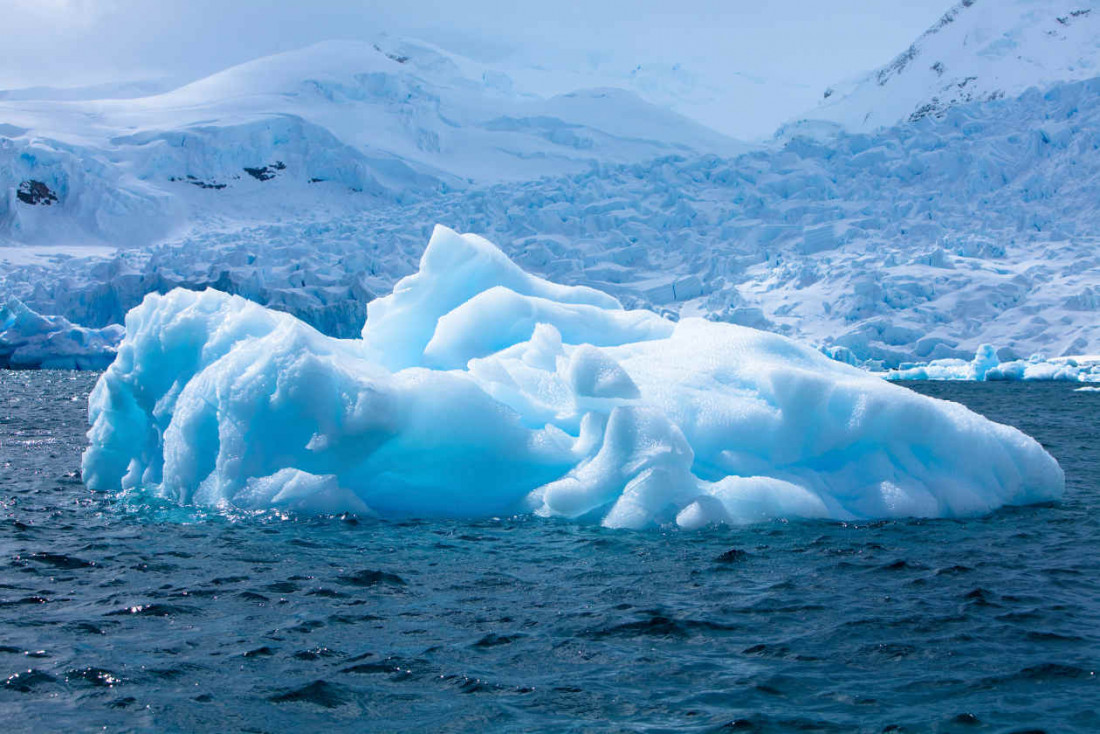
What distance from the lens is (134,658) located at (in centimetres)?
400

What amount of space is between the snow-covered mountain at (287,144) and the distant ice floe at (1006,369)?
73.3 feet

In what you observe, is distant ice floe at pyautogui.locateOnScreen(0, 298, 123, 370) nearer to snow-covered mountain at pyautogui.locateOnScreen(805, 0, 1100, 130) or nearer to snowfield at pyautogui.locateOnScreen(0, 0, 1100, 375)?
snowfield at pyautogui.locateOnScreen(0, 0, 1100, 375)

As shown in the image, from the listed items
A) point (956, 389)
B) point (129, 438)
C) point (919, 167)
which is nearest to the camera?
point (129, 438)

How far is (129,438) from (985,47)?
54073mm

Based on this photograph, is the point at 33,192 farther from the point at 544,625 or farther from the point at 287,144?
the point at 544,625

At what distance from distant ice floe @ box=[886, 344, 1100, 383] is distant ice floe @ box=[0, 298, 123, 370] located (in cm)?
2016

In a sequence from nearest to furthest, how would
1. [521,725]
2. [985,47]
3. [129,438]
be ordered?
[521,725] → [129,438] → [985,47]

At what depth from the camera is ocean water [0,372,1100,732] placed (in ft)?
11.5

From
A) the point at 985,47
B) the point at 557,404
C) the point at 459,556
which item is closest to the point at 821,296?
the point at 557,404

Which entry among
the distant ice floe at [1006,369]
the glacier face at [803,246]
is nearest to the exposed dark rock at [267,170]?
the glacier face at [803,246]

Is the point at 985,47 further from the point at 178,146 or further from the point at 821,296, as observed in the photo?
the point at 178,146

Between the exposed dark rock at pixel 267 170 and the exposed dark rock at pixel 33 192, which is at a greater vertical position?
the exposed dark rock at pixel 267 170

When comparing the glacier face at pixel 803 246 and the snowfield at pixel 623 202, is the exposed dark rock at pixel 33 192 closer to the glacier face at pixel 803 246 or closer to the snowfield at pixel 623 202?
the snowfield at pixel 623 202

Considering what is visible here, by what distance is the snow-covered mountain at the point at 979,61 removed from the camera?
153 feet
